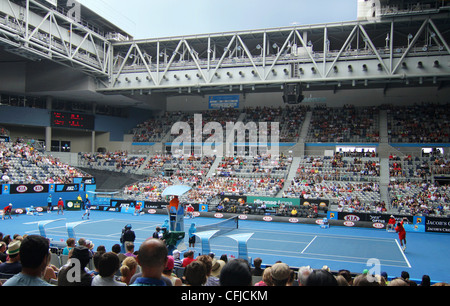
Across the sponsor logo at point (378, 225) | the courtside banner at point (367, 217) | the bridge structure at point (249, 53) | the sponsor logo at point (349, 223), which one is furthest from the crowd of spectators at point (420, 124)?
the sponsor logo at point (349, 223)

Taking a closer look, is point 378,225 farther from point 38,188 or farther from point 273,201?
point 38,188

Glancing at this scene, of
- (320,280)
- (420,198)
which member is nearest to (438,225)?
(420,198)

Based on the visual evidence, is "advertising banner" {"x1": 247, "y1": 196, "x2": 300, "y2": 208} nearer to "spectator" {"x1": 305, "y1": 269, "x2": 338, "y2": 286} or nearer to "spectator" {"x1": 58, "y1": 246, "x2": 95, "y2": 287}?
"spectator" {"x1": 58, "y1": 246, "x2": 95, "y2": 287}

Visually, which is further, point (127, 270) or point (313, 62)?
point (313, 62)

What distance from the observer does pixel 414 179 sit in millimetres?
38344

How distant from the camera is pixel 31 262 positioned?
418 centimetres

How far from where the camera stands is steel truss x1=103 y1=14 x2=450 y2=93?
38.9 metres

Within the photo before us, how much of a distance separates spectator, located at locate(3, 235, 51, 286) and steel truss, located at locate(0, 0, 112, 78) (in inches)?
1411

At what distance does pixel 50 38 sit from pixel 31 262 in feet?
131

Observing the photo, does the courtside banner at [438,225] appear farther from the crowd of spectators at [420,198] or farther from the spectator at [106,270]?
the spectator at [106,270]

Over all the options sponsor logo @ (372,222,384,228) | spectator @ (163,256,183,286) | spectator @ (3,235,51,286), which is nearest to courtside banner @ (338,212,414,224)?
sponsor logo @ (372,222,384,228)

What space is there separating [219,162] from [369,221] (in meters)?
21.9

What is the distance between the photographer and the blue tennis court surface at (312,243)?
61.5 ft

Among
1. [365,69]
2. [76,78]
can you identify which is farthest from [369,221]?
[76,78]
